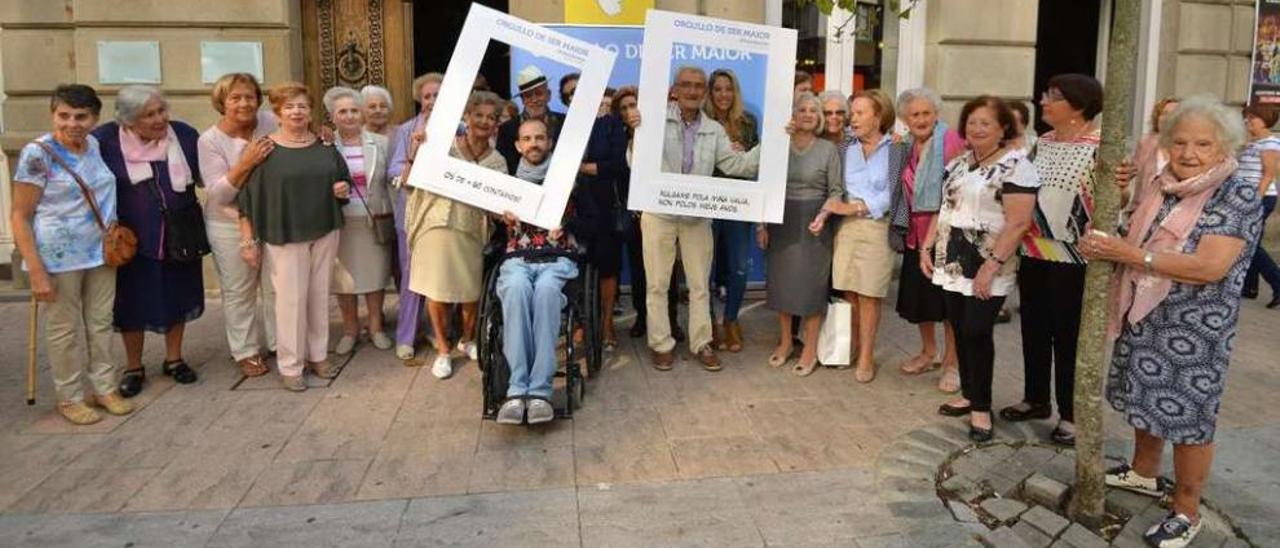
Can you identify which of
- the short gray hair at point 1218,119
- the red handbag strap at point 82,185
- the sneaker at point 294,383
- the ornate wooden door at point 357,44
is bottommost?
the sneaker at point 294,383

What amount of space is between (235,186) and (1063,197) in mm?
4279

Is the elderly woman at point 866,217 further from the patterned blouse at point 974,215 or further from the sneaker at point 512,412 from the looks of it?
the sneaker at point 512,412

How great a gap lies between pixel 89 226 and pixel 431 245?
1.73m

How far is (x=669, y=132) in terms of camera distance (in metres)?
5.29

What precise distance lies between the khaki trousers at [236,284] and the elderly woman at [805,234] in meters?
3.04

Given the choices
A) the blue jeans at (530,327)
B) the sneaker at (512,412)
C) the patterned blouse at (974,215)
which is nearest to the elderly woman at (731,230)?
the patterned blouse at (974,215)

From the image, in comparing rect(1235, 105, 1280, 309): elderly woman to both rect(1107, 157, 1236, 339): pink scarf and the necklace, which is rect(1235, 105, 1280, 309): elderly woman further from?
rect(1107, 157, 1236, 339): pink scarf

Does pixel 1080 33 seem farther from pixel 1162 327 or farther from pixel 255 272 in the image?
pixel 255 272

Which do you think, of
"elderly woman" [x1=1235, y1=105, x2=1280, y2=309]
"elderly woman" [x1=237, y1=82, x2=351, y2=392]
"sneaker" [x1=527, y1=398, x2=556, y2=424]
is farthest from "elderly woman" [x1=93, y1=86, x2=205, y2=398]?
"elderly woman" [x1=1235, y1=105, x2=1280, y2=309]

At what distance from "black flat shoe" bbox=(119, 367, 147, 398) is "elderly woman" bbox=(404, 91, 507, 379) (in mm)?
1605

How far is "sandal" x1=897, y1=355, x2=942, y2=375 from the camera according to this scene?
5598 millimetres

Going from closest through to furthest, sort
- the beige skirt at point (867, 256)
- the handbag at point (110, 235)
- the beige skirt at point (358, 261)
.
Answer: the handbag at point (110, 235), the beige skirt at point (867, 256), the beige skirt at point (358, 261)

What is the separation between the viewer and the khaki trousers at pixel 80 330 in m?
4.63

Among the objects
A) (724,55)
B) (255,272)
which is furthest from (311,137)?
(724,55)
